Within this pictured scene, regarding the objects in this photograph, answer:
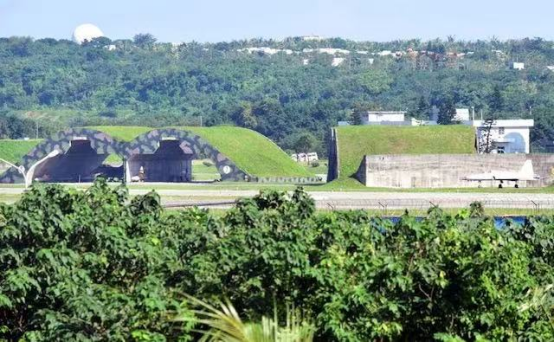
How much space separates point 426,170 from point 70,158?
4115 cm

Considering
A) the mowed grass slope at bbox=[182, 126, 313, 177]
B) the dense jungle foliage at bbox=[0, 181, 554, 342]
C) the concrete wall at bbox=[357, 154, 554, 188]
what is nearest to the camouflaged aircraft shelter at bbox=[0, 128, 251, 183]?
the mowed grass slope at bbox=[182, 126, 313, 177]

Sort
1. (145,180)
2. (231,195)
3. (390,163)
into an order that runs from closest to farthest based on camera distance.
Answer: (231,195), (390,163), (145,180)

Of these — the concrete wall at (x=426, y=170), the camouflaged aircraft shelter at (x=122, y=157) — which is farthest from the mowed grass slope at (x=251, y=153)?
the concrete wall at (x=426, y=170)

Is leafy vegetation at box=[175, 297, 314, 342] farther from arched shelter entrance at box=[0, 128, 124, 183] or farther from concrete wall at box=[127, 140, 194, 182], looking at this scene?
concrete wall at box=[127, 140, 194, 182]

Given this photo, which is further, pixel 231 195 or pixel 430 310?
pixel 231 195

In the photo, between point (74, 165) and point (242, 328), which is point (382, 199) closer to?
point (74, 165)

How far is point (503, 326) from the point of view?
2414 centimetres

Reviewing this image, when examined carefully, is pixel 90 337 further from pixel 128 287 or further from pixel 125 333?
pixel 128 287

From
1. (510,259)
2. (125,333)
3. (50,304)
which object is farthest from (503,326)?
(50,304)

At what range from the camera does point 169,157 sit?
133 metres

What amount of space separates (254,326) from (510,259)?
4.64 meters

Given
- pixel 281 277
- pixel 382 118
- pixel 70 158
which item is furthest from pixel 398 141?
pixel 281 277

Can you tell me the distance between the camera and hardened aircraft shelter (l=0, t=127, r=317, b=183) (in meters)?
123

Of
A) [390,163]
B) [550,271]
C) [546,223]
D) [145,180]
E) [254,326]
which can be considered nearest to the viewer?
[254,326]
